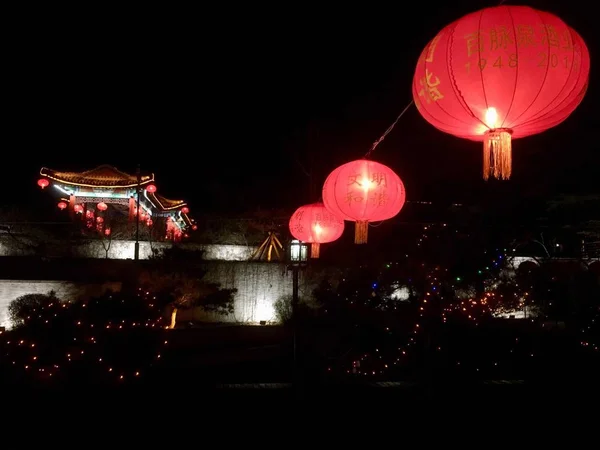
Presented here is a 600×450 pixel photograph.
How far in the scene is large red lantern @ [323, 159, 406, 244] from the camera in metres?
4.82

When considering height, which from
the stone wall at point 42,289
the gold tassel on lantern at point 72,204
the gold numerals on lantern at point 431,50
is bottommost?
the stone wall at point 42,289

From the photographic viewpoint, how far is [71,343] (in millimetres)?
5293

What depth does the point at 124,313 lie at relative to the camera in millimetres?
6211

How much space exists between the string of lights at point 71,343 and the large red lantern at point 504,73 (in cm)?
405

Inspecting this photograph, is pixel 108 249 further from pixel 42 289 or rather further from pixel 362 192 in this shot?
pixel 362 192

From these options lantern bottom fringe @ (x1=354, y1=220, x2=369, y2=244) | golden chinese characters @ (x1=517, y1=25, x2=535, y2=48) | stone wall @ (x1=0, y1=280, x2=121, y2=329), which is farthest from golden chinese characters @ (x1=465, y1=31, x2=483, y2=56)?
stone wall @ (x1=0, y1=280, x2=121, y2=329)

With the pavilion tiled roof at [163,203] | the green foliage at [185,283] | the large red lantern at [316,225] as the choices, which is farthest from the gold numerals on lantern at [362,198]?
the pavilion tiled roof at [163,203]

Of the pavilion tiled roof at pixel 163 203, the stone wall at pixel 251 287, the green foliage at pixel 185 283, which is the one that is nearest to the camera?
the green foliage at pixel 185 283

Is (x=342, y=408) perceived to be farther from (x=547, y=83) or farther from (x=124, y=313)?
(x=124, y=313)

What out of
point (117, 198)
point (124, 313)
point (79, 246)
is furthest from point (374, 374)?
point (79, 246)

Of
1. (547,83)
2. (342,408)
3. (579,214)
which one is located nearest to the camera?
(547,83)

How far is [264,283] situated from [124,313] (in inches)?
380

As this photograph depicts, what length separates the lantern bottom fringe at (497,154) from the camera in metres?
2.75

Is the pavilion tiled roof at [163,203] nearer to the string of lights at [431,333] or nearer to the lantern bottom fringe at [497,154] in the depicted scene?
the string of lights at [431,333]
